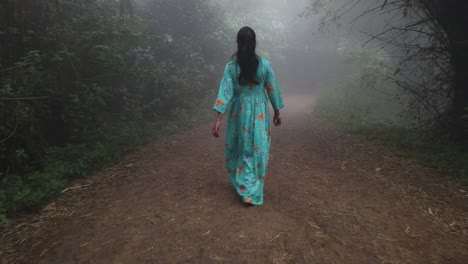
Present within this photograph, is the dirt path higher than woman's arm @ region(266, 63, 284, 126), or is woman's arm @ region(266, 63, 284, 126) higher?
woman's arm @ region(266, 63, 284, 126)

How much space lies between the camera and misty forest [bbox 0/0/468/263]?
2.82 m

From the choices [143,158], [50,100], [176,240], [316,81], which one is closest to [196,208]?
[176,240]

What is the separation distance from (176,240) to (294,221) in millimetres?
1252

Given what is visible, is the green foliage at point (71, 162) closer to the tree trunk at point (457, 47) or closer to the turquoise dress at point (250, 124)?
the turquoise dress at point (250, 124)

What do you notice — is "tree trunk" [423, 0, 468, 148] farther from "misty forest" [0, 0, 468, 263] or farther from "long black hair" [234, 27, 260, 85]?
"long black hair" [234, 27, 260, 85]

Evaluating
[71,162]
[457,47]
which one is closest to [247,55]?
[71,162]

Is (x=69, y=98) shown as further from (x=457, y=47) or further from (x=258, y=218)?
(x=457, y=47)

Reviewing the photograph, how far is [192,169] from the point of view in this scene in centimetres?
495

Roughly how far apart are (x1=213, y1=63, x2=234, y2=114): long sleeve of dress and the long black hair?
0.50 ft

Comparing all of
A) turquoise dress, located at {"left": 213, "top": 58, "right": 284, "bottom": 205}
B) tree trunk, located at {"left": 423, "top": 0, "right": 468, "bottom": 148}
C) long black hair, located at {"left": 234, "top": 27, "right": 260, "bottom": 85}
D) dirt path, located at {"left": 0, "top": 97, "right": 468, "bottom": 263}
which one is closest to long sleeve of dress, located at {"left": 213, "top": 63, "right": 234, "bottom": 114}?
turquoise dress, located at {"left": 213, "top": 58, "right": 284, "bottom": 205}

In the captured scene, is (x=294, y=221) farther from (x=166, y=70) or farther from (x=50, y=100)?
(x=166, y=70)

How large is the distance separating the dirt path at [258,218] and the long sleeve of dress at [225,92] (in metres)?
1.16

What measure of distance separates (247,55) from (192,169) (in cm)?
230

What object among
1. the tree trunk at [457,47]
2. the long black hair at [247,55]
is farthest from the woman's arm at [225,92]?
the tree trunk at [457,47]
